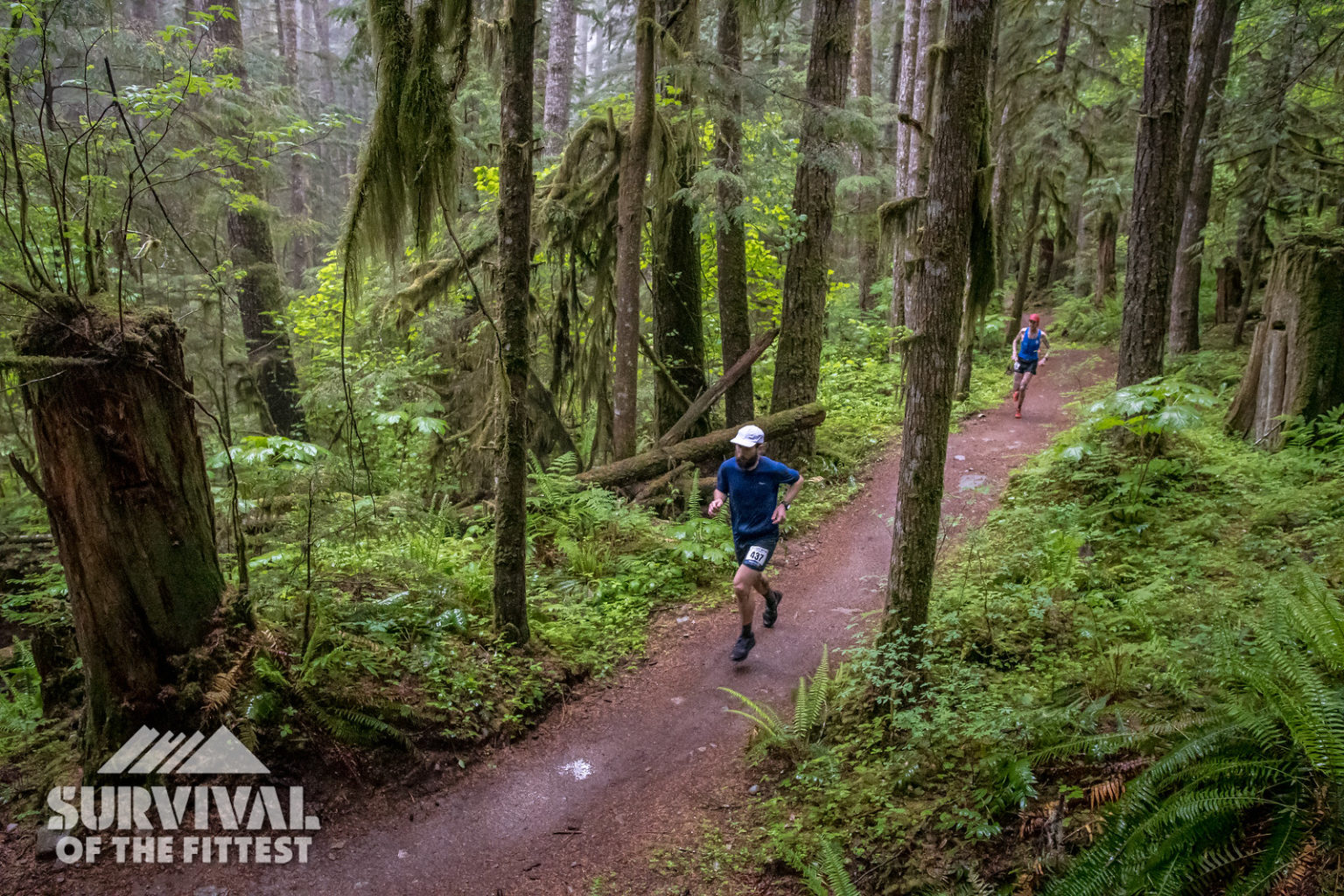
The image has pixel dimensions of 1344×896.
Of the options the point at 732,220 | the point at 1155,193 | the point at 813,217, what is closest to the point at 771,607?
the point at 732,220

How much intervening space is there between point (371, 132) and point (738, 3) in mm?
7059

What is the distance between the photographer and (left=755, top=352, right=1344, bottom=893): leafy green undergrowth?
9.79 ft

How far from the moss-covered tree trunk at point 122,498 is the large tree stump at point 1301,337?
11.2 m

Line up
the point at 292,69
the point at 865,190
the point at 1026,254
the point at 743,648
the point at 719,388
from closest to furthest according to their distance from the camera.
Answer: the point at 743,648 < the point at 719,388 < the point at 1026,254 < the point at 865,190 < the point at 292,69

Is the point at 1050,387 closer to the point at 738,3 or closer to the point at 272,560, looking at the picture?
the point at 738,3

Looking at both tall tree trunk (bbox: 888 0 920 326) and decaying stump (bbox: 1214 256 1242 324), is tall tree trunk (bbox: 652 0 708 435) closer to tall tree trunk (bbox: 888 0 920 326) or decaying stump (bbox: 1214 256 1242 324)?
tall tree trunk (bbox: 888 0 920 326)

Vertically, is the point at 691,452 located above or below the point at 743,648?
above

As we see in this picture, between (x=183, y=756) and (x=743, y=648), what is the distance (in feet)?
15.5

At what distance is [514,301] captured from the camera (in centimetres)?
595

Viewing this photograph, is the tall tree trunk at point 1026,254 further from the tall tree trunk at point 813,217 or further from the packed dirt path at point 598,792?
the packed dirt path at point 598,792

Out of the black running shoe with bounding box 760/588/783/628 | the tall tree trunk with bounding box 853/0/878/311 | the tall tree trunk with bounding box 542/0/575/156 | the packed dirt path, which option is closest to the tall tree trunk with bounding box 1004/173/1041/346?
the tall tree trunk with bounding box 853/0/878/311

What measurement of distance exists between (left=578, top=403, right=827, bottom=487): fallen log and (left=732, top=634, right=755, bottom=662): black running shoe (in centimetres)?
362

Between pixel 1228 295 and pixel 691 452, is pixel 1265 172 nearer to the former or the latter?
pixel 1228 295

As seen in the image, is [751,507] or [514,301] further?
[751,507]
